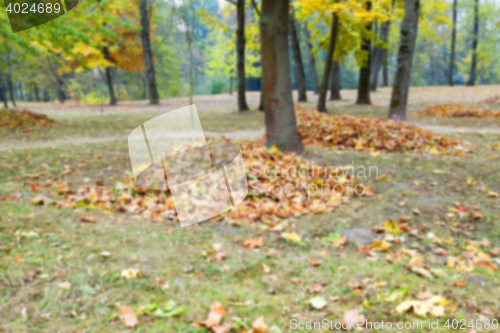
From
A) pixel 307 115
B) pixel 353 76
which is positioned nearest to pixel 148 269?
pixel 307 115

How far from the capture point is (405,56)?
9.16 m

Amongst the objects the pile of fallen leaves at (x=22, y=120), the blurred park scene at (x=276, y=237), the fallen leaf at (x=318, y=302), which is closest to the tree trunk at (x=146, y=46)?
the pile of fallen leaves at (x=22, y=120)

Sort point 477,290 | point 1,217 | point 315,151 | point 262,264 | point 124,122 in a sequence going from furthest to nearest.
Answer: point 124,122
point 315,151
point 1,217
point 262,264
point 477,290

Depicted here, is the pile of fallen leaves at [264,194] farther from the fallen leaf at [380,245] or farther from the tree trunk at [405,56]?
the tree trunk at [405,56]

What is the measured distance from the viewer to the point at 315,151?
6.24m

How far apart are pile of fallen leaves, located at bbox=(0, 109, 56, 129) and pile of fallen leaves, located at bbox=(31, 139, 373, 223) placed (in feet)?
27.4

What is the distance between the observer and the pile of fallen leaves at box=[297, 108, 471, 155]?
21.5ft

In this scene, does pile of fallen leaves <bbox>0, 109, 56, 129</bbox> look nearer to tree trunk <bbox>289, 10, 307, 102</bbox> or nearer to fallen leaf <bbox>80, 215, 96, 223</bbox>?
fallen leaf <bbox>80, 215, 96, 223</bbox>

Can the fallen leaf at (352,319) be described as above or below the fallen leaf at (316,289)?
above

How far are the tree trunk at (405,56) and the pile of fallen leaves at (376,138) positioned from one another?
2.42 m

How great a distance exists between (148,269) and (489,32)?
4980cm

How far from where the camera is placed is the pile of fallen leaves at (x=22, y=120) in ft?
36.9

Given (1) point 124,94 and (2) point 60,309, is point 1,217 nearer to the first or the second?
(2) point 60,309

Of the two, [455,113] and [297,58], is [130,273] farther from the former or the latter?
[297,58]
